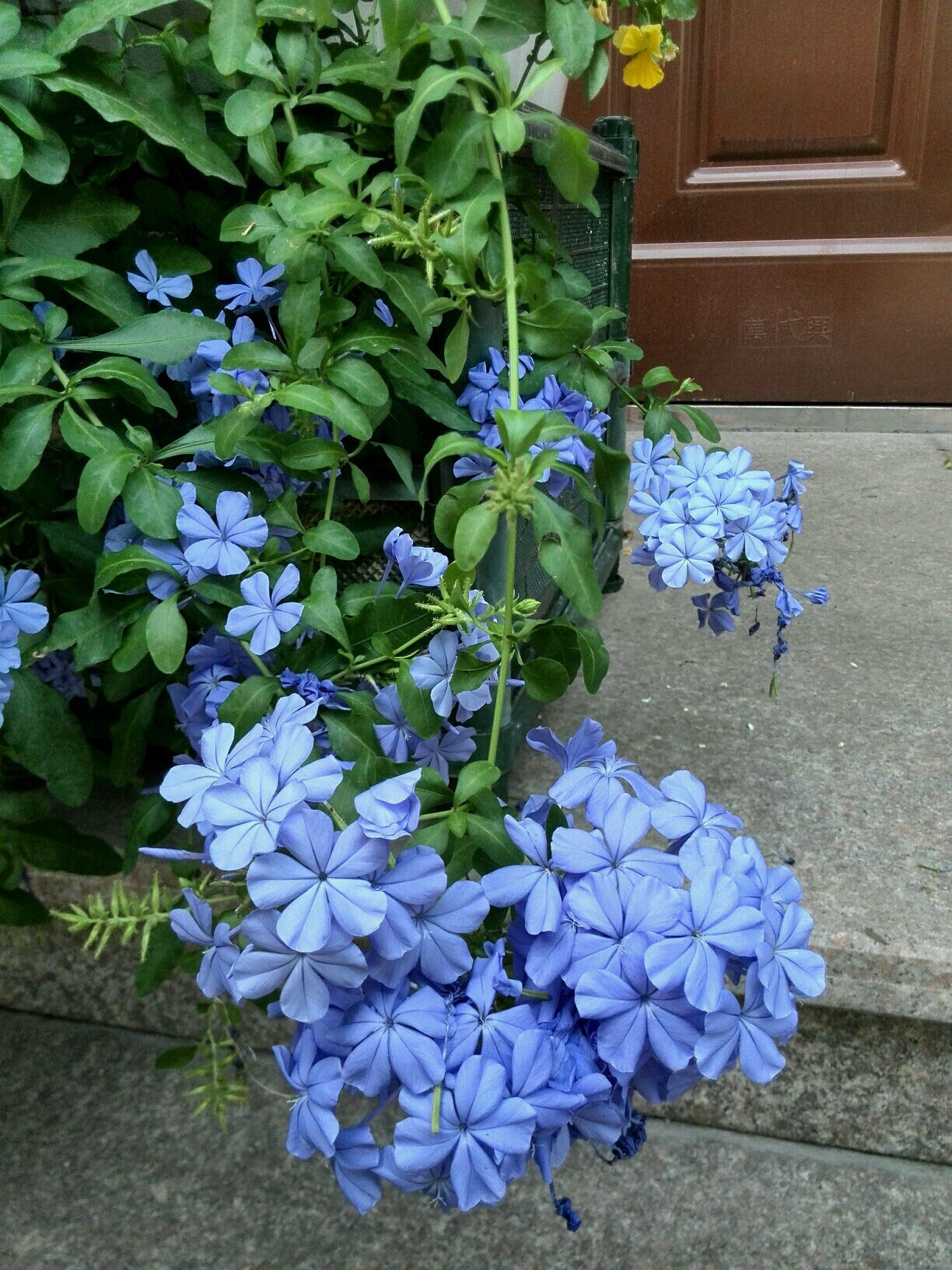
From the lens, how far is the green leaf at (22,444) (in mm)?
765

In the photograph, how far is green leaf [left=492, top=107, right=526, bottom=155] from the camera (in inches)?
26.1

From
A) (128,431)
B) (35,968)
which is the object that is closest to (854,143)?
(128,431)

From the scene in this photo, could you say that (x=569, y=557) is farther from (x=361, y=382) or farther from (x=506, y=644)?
(x=361, y=382)

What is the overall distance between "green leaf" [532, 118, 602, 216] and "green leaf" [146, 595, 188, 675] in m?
0.42

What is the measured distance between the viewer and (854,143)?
271 centimetres

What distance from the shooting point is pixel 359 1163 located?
1.97ft

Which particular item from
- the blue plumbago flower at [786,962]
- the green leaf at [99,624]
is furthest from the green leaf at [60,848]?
the blue plumbago flower at [786,962]

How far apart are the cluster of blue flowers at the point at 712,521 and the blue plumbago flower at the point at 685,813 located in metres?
0.28

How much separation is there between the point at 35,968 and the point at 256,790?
0.88 meters

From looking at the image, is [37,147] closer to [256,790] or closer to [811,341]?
[256,790]

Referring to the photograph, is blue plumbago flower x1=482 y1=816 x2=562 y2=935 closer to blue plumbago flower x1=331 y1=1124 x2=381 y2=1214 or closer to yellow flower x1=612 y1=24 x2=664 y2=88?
blue plumbago flower x1=331 y1=1124 x2=381 y2=1214

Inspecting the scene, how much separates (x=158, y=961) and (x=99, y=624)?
0.29 m

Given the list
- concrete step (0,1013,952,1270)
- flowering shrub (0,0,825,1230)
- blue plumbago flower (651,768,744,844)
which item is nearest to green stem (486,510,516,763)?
flowering shrub (0,0,825,1230)

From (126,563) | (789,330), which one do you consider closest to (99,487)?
(126,563)
